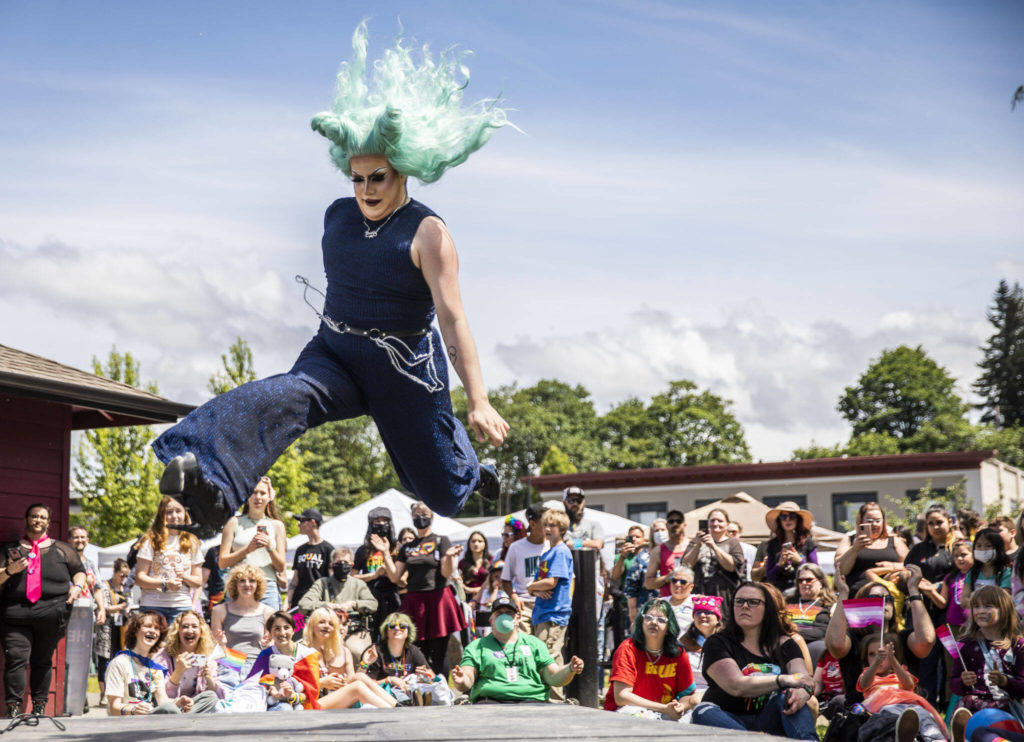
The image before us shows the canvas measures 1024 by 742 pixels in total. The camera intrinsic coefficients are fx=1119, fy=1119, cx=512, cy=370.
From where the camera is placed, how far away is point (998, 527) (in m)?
7.26

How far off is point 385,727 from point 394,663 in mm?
4452

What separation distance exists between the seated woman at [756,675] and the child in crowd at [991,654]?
36.8 inches

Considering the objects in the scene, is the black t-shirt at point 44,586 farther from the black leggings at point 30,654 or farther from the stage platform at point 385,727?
the stage platform at point 385,727

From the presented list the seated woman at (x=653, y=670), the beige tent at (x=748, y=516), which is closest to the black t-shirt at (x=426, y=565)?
the seated woman at (x=653, y=670)

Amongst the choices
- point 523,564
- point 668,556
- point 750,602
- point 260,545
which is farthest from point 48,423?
point 750,602

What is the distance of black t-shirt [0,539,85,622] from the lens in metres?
7.84

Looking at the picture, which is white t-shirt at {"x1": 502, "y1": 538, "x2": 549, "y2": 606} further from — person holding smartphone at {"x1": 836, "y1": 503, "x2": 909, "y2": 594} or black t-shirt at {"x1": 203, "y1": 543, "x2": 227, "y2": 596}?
person holding smartphone at {"x1": 836, "y1": 503, "x2": 909, "y2": 594}

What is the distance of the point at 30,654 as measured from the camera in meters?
7.98

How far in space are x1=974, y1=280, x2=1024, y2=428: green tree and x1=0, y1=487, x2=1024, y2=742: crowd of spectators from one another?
70.9m

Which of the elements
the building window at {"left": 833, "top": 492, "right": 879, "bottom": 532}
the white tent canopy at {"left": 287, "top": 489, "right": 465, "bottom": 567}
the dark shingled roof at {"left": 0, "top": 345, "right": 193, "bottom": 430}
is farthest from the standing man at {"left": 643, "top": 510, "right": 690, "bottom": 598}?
the building window at {"left": 833, "top": 492, "right": 879, "bottom": 532}

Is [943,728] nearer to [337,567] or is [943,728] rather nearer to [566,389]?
[337,567]

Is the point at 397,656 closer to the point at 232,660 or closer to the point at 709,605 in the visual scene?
the point at 232,660

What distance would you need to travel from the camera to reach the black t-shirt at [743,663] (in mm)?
5637

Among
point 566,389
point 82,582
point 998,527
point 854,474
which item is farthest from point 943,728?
point 566,389
